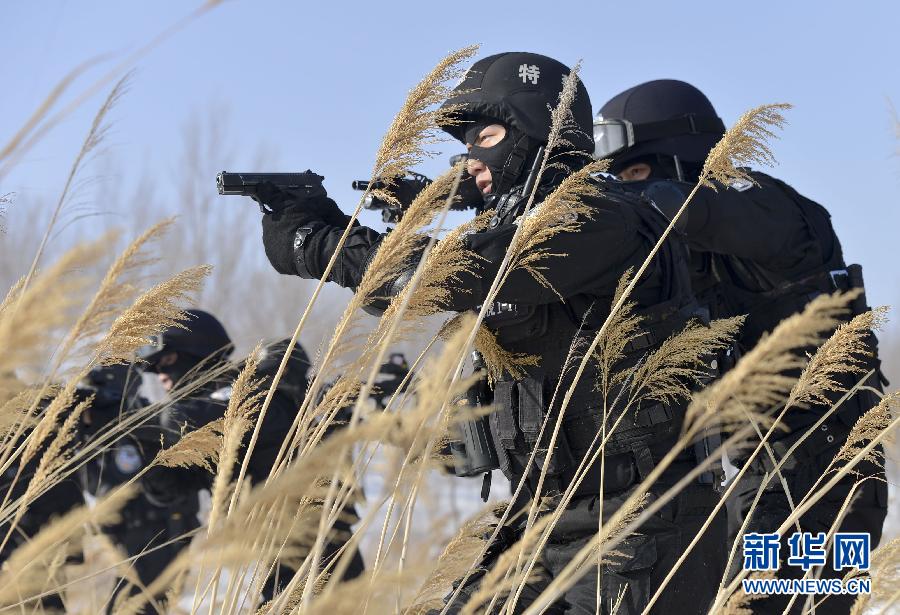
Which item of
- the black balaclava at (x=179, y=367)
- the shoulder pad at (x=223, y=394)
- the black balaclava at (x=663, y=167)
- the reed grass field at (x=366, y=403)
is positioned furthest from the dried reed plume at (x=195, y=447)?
the black balaclava at (x=179, y=367)

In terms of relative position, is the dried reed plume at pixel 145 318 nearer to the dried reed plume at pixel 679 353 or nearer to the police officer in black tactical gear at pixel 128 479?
the dried reed plume at pixel 679 353

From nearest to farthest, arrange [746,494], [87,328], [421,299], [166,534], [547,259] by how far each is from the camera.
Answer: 1. [87,328]
2. [421,299]
3. [547,259]
4. [746,494]
5. [166,534]

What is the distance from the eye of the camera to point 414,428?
3.54 ft

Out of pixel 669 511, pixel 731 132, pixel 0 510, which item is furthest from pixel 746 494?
pixel 0 510

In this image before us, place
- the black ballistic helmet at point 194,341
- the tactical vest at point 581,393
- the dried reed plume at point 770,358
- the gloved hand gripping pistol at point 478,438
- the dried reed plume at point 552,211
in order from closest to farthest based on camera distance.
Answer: the dried reed plume at point 770,358 → the dried reed plume at point 552,211 → the tactical vest at point 581,393 → the gloved hand gripping pistol at point 478,438 → the black ballistic helmet at point 194,341

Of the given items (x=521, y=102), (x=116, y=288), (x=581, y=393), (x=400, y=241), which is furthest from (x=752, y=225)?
(x=116, y=288)

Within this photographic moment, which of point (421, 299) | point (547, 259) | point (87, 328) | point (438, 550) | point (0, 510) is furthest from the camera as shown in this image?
point (547, 259)

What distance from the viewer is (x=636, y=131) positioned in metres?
3.95

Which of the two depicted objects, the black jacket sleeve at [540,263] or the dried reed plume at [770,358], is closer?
the dried reed plume at [770,358]

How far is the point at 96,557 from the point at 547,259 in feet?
3.85

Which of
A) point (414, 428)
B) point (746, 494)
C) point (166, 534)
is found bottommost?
point (166, 534)

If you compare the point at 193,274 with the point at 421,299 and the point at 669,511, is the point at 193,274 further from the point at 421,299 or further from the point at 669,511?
the point at 669,511

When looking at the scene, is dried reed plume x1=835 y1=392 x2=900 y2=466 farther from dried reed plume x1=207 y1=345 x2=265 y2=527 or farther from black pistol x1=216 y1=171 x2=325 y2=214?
black pistol x1=216 y1=171 x2=325 y2=214

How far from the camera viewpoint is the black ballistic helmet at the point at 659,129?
3947 millimetres
